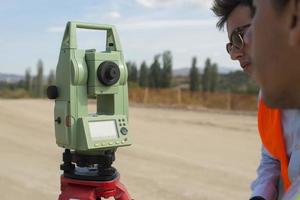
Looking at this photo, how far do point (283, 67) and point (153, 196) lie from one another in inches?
145

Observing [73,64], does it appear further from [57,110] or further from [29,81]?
[29,81]

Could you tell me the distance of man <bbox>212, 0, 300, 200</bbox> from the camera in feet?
4.25

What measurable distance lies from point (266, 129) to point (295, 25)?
852 mm

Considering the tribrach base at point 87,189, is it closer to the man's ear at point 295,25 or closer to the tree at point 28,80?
the man's ear at point 295,25

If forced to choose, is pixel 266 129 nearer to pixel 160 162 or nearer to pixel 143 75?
pixel 160 162

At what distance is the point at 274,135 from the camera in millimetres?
1330

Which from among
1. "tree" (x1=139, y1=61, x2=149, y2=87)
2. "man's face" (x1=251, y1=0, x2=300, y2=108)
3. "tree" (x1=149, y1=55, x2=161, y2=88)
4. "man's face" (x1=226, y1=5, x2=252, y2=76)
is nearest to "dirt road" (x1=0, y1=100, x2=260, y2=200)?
"man's face" (x1=226, y1=5, x2=252, y2=76)

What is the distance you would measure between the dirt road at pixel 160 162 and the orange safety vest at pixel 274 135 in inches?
111

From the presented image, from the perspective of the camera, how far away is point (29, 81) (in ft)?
87.0

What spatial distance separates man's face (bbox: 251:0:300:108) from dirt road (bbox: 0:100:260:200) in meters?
3.60

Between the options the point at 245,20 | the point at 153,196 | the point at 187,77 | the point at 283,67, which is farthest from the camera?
the point at 187,77

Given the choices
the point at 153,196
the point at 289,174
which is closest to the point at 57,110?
the point at 289,174

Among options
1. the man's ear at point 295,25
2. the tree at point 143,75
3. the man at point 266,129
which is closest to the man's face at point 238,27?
the man at point 266,129

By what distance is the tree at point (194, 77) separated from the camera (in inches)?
914
